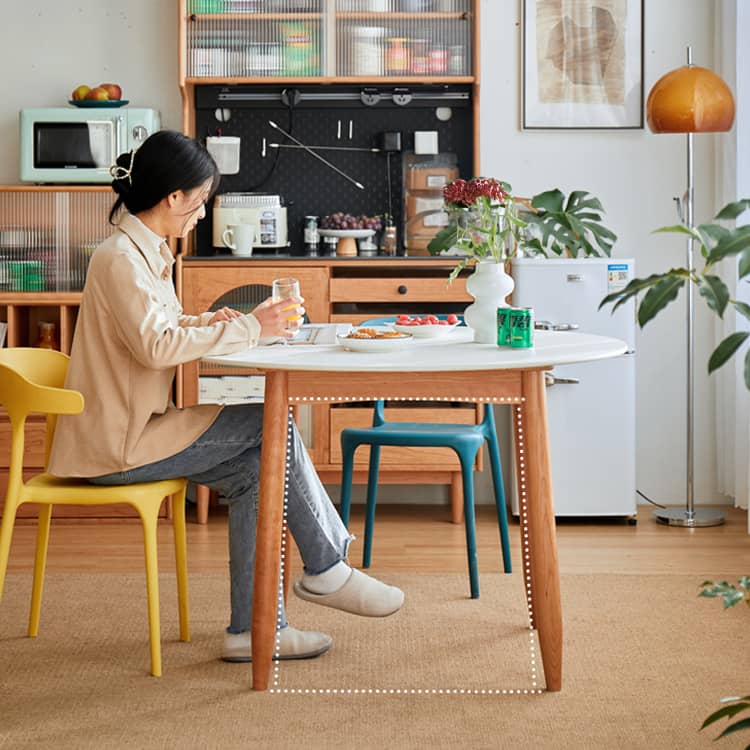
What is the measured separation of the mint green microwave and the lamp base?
2.21m

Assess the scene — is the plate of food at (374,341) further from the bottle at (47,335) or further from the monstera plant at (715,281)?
the bottle at (47,335)

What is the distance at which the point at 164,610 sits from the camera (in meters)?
3.02

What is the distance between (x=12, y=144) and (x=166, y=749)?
9.58 ft

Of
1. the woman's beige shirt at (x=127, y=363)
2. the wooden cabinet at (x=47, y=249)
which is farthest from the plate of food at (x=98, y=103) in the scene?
the woman's beige shirt at (x=127, y=363)

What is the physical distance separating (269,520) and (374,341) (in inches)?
16.1

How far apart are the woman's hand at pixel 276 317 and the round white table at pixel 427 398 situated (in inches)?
1.7

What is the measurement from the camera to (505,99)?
4457 millimetres

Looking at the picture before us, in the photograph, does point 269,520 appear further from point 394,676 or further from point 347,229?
point 347,229

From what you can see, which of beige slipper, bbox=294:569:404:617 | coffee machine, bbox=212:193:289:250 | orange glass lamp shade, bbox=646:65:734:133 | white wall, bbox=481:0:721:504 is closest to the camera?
beige slipper, bbox=294:569:404:617

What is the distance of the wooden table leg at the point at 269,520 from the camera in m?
2.37

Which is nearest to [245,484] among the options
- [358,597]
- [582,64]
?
[358,597]

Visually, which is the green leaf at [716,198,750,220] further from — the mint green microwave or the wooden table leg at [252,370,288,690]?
the mint green microwave

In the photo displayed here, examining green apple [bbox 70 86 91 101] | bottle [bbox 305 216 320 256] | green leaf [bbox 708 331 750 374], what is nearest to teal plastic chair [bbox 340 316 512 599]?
bottle [bbox 305 216 320 256]

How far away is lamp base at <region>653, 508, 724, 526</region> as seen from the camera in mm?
4078
